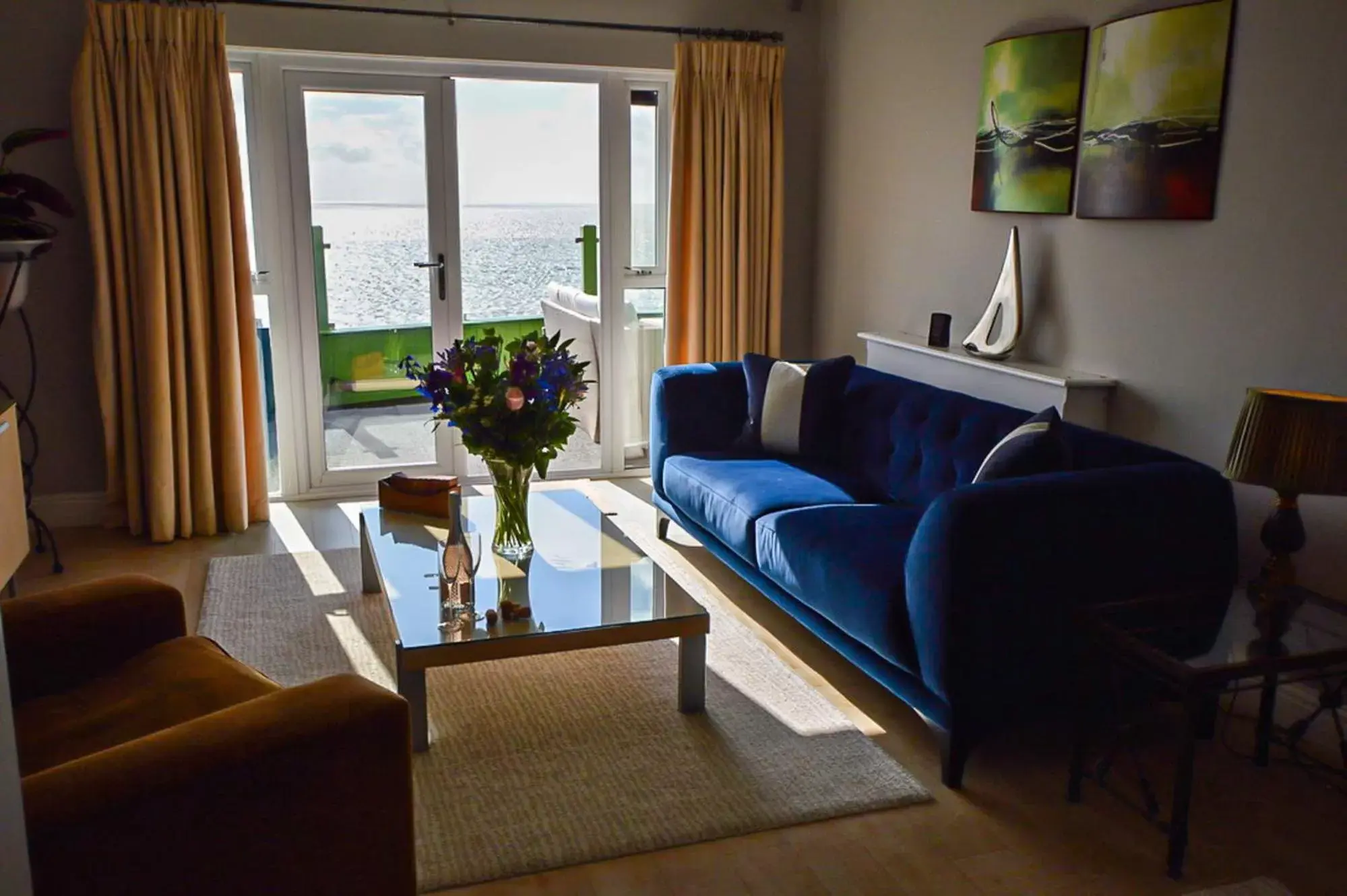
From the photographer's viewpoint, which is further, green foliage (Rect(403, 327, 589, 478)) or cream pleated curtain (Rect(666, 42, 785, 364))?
cream pleated curtain (Rect(666, 42, 785, 364))

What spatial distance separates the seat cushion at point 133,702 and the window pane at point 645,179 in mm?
3775

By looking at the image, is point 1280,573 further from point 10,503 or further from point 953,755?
point 10,503

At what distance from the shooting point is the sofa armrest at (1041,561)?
2.51 metres

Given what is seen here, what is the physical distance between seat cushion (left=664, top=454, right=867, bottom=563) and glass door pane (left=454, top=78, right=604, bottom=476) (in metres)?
1.52

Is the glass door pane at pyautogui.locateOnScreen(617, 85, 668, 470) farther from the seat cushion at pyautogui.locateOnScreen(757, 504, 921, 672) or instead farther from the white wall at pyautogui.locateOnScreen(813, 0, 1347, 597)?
the seat cushion at pyautogui.locateOnScreen(757, 504, 921, 672)

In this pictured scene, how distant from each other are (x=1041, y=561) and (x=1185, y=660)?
403 millimetres

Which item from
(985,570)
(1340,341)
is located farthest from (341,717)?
(1340,341)

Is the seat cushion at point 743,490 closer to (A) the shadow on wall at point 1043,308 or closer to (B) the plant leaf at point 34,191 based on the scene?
(A) the shadow on wall at point 1043,308

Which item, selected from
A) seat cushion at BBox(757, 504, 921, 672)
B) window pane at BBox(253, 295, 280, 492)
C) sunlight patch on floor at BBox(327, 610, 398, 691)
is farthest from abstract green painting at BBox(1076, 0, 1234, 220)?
window pane at BBox(253, 295, 280, 492)

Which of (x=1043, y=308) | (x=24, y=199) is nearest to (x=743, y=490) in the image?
(x=1043, y=308)

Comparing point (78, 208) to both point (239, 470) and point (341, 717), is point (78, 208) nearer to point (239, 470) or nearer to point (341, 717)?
A: point (239, 470)

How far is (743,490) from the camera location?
3.78 metres

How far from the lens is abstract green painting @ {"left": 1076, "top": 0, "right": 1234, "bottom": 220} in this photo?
319 cm

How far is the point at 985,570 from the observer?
2514mm
